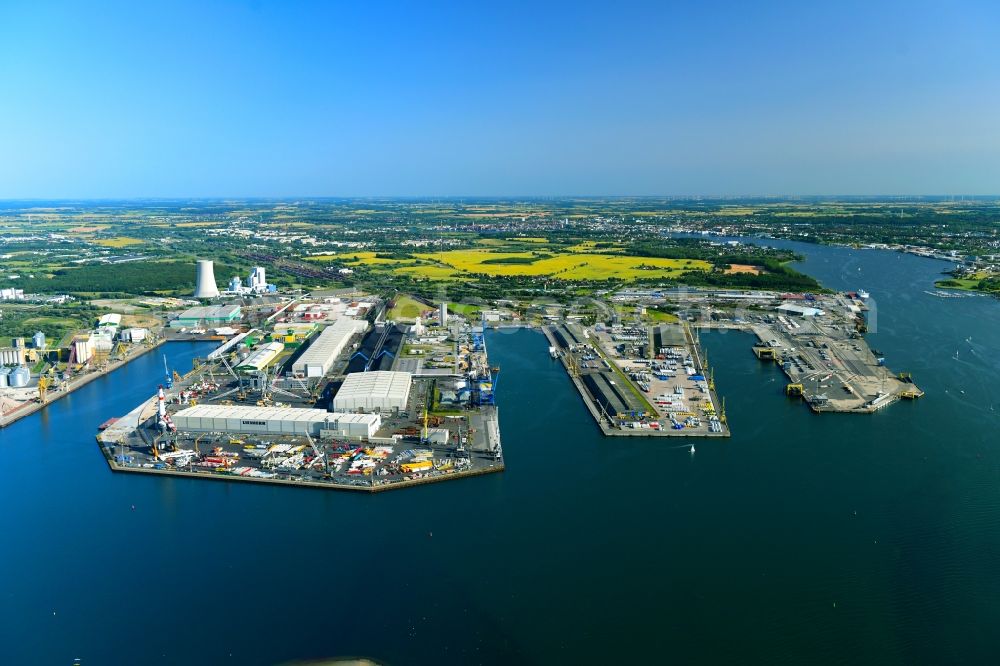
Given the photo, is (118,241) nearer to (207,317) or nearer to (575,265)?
(207,317)

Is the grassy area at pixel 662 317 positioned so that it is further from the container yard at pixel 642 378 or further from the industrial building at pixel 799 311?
the industrial building at pixel 799 311

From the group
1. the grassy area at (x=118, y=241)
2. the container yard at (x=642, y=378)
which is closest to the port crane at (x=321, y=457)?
the container yard at (x=642, y=378)

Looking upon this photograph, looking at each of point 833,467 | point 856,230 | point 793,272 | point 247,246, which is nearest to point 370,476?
point 833,467

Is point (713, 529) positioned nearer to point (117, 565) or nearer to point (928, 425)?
point (928, 425)

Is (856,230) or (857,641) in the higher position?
(856,230)

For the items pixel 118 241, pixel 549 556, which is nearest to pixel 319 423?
pixel 549 556

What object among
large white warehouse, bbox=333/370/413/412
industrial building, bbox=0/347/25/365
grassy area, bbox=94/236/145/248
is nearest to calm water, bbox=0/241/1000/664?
large white warehouse, bbox=333/370/413/412

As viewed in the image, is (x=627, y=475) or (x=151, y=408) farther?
(x=151, y=408)
